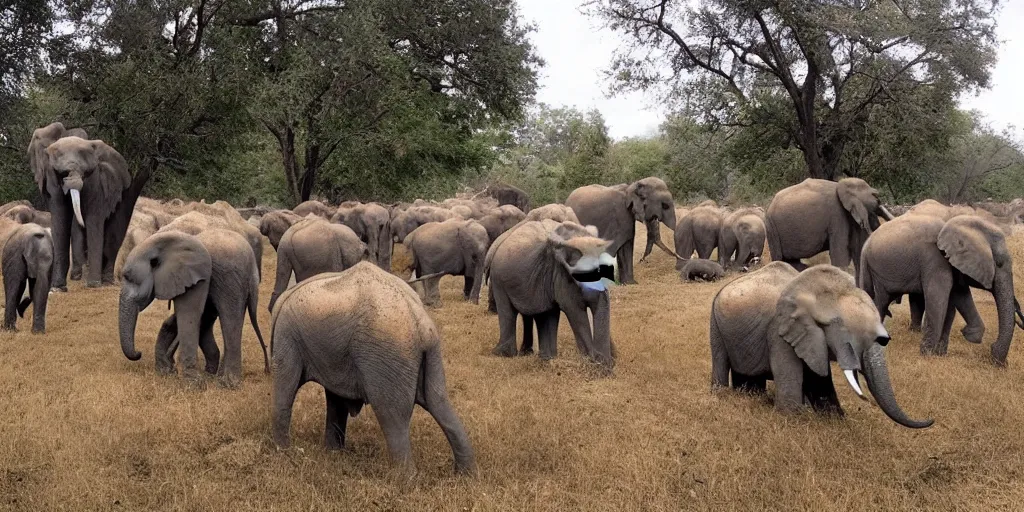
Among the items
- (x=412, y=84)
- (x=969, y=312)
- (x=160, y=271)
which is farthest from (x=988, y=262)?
(x=412, y=84)

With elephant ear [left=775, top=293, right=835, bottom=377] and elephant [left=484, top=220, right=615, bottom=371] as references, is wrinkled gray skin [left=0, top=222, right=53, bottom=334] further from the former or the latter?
elephant ear [left=775, top=293, right=835, bottom=377]

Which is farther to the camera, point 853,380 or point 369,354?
point 853,380

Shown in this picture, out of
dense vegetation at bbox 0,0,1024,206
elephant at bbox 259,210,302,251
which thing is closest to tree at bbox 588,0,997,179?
dense vegetation at bbox 0,0,1024,206

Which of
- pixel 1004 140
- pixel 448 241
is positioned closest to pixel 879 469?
pixel 448 241

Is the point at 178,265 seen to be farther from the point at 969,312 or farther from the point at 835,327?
the point at 969,312

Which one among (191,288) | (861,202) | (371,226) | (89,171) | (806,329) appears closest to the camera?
(806,329)

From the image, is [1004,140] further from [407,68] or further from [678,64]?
[407,68]

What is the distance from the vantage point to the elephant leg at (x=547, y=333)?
10.1 metres

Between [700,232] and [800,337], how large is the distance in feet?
51.8

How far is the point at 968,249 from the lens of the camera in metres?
9.73

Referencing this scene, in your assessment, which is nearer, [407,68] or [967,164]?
[407,68]

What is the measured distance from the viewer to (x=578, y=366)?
923 cm

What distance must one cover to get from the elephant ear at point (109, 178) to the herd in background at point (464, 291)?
0.03m

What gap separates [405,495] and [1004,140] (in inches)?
2436
